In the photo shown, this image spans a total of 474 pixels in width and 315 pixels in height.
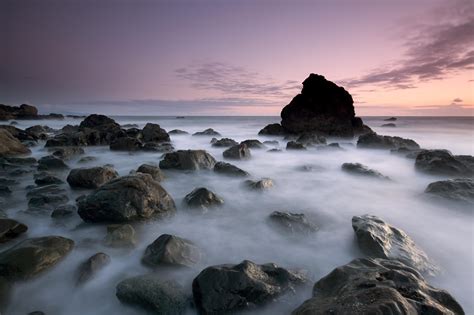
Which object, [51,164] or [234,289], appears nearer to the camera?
[234,289]

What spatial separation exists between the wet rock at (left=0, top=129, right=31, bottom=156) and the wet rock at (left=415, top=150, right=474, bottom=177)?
576 inches

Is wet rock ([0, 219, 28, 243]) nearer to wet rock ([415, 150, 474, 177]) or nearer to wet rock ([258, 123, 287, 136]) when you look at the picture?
wet rock ([415, 150, 474, 177])

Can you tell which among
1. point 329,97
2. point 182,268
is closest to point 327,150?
point 329,97

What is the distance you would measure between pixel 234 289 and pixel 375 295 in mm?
Answer: 1384

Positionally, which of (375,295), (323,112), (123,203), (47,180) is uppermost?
(323,112)

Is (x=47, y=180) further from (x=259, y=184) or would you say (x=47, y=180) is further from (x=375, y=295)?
(x=375, y=295)

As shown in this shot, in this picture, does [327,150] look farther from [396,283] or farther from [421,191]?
[396,283]

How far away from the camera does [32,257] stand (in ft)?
12.5

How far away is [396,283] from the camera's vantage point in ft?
9.43

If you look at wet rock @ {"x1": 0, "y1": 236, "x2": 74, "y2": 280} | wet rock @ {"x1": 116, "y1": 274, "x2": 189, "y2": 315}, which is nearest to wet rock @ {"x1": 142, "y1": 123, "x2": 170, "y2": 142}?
wet rock @ {"x1": 0, "y1": 236, "x2": 74, "y2": 280}

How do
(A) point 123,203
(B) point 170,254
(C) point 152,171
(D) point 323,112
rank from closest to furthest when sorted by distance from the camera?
(B) point 170,254 → (A) point 123,203 → (C) point 152,171 → (D) point 323,112

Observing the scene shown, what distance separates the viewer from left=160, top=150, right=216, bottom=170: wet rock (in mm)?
9484

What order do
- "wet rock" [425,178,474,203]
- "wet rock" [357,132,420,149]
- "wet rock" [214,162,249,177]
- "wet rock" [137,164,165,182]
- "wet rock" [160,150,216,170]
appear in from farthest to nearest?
1. "wet rock" [357,132,420,149]
2. "wet rock" [160,150,216,170]
3. "wet rock" [214,162,249,177]
4. "wet rock" [137,164,165,182]
5. "wet rock" [425,178,474,203]

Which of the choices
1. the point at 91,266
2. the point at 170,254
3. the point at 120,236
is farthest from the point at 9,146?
the point at 170,254
